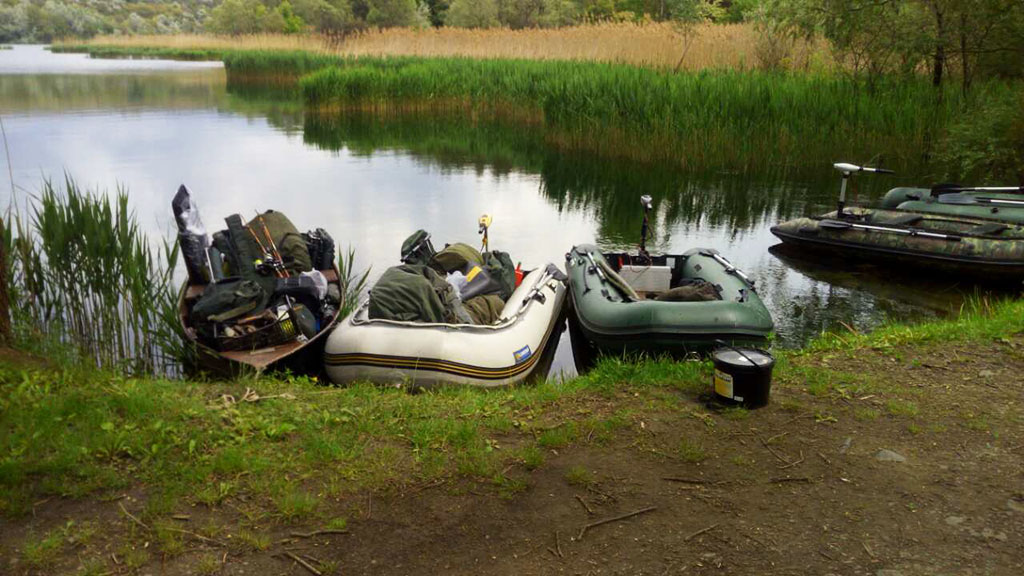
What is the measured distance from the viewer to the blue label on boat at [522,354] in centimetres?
603

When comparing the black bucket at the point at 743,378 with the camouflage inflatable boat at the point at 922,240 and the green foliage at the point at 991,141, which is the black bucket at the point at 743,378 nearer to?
the camouflage inflatable boat at the point at 922,240

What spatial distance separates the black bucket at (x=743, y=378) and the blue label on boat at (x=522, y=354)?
75.9 inches

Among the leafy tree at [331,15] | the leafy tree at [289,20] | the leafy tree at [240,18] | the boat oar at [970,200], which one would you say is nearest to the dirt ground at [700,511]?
the boat oar at [970,200]

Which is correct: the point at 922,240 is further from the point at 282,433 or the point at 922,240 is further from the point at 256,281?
the point at 282,433

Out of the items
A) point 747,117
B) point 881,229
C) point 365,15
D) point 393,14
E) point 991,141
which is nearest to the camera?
point 881,229

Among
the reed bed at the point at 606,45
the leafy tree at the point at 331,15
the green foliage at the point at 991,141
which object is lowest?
the green foliage at the point at 991,141

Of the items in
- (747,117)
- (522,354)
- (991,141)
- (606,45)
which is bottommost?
(522,354)

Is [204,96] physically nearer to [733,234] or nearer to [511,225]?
[511,225]

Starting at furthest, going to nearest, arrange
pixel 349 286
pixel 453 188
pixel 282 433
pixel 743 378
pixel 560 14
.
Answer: pixel 560 14 < pixel 453 188 < pixel 349 286 < pixel 743 378 < pixel 282 433

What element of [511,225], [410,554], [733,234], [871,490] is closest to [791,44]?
[733,234]

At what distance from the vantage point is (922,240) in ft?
29.5

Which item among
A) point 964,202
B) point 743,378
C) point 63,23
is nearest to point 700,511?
point 743,378

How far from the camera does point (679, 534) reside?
3.21 meters

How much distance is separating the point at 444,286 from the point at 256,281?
1486mm
